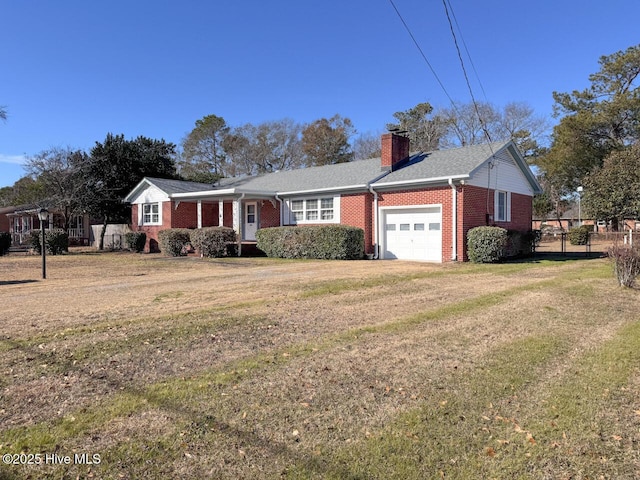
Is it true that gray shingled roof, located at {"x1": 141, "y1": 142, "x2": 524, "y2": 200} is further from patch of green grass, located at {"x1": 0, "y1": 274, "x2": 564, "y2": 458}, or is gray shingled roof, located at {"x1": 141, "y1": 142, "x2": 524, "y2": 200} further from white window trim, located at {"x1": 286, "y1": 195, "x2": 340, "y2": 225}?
patch of green grass, located at {"x1": 0, "y1": 274, "x2": 564, "y2": 458}

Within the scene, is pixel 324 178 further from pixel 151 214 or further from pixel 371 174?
pixel 151 214

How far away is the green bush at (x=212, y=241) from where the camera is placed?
19.0 m

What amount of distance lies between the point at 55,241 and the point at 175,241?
21.0ft

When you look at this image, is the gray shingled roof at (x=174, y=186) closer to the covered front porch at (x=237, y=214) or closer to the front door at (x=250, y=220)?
the covered front porch at (x=237, y=214)

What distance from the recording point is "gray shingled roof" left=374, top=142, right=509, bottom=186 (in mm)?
16516

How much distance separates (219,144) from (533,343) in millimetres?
45602

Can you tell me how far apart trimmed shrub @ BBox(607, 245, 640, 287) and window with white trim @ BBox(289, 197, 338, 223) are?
11.4 meters

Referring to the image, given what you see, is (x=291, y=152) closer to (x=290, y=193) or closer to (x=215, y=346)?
(x=290, y=193)

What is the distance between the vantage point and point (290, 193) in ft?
67.5

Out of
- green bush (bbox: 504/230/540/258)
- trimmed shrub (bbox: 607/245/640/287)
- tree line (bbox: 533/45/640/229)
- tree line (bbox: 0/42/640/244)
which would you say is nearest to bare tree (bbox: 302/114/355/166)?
tree line (bbox: 0/42/640/244)

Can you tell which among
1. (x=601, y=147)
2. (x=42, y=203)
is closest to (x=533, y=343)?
(x=42, y=203)

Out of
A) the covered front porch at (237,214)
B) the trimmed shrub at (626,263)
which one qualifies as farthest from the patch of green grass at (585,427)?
the covered front porch at (237,214)

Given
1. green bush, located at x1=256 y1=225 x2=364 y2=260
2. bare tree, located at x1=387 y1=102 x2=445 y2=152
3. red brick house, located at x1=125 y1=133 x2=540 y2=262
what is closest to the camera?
red brick house, located at x1=125 y1=133 x2=540 y2=262

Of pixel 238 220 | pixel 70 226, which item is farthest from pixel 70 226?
pixel 238 220
